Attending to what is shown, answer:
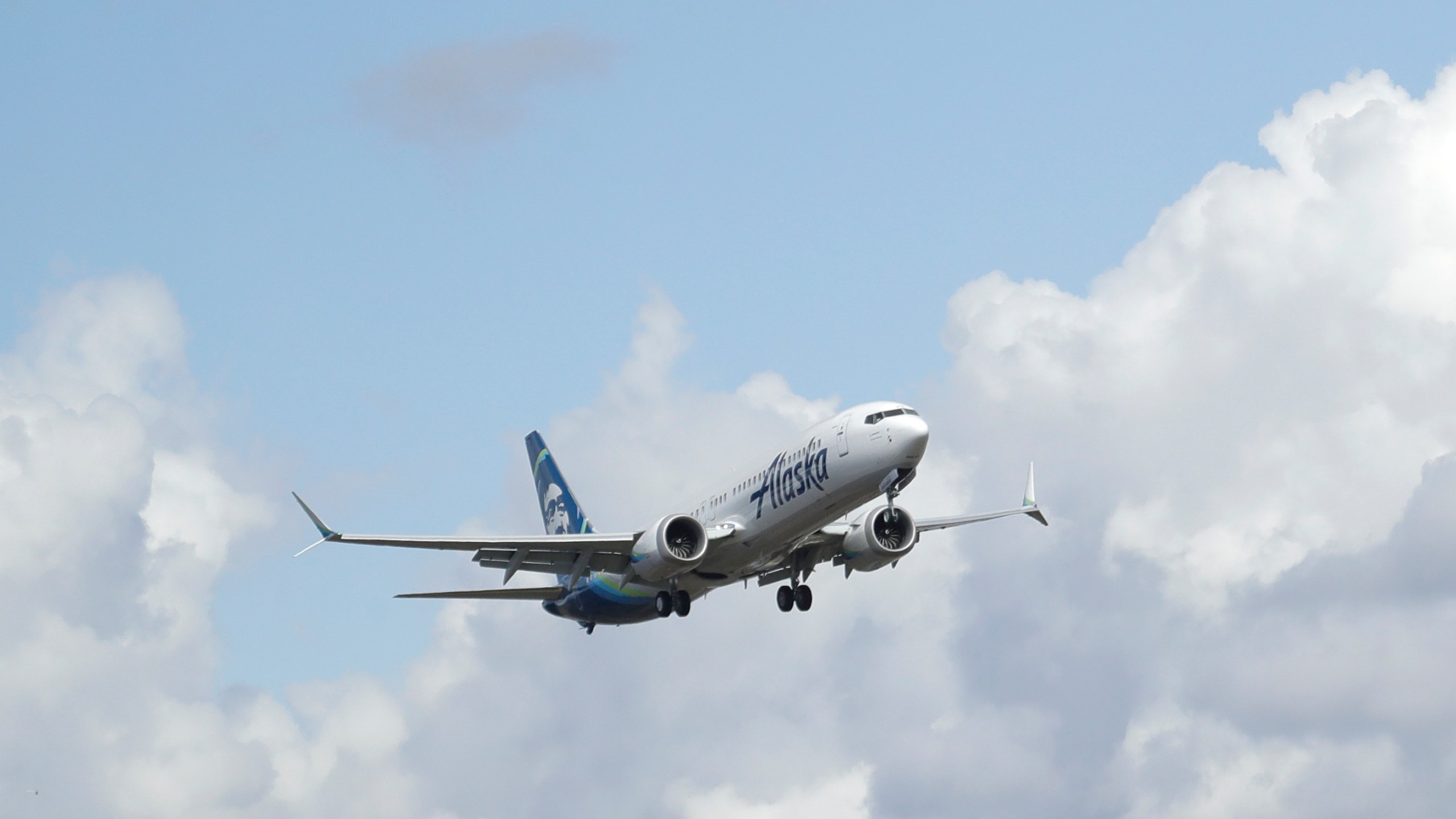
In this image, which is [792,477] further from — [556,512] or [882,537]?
[556,512]

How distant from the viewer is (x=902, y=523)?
196 ft

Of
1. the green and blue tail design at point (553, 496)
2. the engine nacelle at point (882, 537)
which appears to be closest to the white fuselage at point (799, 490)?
the engine nacelle at point (882, 537)

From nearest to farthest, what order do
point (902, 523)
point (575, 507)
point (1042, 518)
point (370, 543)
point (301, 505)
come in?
point (301, 505)
point (370, 543)
point (902, 523)
point (1042, 518)
point (575, 507)

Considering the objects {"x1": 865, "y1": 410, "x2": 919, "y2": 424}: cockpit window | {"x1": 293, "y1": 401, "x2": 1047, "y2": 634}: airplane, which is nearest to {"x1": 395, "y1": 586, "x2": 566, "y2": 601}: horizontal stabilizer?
{"x1": 293, "y1": 401, "x2": 1047, "y2": 634}: airplane

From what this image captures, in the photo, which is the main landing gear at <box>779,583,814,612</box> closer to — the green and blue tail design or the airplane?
the airplane

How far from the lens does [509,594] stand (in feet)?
218

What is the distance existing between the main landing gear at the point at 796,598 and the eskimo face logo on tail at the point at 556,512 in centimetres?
1446

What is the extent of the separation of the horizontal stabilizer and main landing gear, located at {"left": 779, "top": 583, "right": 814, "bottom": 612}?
9260 mm

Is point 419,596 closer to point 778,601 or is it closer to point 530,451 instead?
point 778,601

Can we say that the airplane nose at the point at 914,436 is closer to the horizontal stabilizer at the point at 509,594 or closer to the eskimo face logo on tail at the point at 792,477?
the eskimo face logo on tail at the point at 792,477

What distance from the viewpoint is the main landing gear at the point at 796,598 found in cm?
6300

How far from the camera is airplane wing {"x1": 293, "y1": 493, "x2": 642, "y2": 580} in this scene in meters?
57.4

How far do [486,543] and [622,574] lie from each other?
6315 millimetres

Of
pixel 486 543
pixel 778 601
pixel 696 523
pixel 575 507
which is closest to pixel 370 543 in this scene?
pixel 486 543
